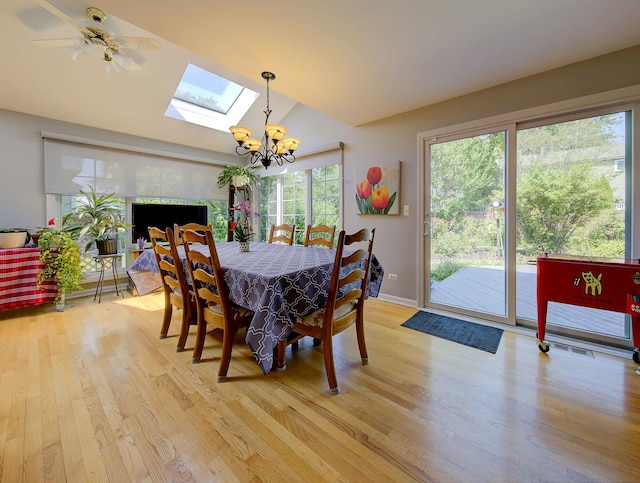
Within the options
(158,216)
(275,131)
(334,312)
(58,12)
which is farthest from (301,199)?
(58,12)

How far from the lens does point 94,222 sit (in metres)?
3.50

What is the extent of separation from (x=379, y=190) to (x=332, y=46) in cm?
173

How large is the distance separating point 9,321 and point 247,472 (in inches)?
133

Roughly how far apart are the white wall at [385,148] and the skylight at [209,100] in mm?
915

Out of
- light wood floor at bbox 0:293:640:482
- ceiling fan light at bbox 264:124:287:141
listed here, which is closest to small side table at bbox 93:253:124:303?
light wood floor at bbox 0:293:640:482

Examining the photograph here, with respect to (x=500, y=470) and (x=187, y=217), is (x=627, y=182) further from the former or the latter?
(x=187, y=217)

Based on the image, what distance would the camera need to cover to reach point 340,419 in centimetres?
143

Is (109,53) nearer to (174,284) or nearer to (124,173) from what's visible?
(124,173)

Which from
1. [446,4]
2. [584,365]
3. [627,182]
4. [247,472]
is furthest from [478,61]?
[247,472]

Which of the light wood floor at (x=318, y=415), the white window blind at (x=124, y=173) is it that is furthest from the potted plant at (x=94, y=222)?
the light wood floor at (x=318, y=415)

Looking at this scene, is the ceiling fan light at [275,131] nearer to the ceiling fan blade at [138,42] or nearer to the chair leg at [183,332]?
the ceiling fan blade at [138,42]

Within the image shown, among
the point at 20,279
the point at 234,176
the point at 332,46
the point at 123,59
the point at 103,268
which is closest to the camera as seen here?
the point at 332,46

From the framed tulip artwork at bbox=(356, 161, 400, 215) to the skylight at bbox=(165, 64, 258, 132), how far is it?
231 centimetres

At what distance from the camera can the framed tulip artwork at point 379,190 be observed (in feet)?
10.9
